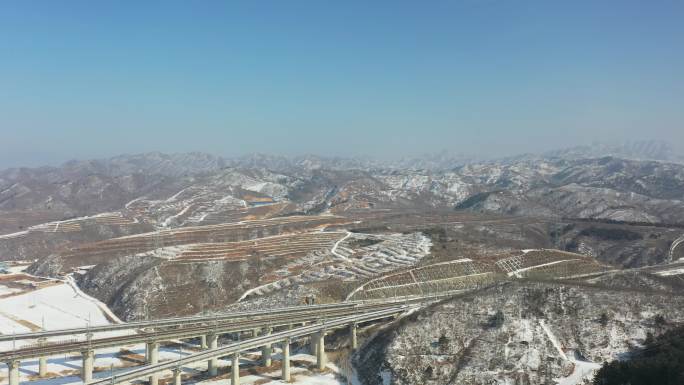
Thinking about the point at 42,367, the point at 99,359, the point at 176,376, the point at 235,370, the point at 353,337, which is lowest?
the point at 99,359

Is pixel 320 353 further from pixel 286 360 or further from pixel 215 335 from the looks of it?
pixel 215 335

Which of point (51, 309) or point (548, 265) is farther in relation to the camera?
point (548, 265)

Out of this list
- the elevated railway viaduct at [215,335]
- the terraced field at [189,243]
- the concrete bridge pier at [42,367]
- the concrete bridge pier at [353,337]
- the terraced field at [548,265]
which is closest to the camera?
the elevated railway viaduct at [215,335]

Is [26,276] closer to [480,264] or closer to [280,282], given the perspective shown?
[280,282]

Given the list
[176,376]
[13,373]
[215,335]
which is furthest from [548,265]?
[13,373]

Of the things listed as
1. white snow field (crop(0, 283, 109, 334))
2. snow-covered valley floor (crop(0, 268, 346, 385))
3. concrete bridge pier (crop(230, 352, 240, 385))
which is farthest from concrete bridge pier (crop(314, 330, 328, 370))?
white snow field (crop(0, 283, 109, 334))

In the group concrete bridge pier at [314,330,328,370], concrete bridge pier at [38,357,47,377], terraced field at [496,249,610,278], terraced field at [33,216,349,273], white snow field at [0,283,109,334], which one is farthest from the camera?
terraced field at [33,216,349,273]

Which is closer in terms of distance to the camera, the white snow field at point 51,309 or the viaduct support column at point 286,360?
the viaduct support column at point 286,360

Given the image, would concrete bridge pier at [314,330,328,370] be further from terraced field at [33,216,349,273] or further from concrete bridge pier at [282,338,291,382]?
terraced field at [33,216,349,273]

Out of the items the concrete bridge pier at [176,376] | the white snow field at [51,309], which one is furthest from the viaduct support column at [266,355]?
the white snow field at [51,309]

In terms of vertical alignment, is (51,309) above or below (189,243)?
below

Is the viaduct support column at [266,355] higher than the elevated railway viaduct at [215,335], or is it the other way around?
the elevated railway viaduct at [215,335]

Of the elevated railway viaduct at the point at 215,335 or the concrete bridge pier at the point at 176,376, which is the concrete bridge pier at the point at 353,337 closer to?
the elevated railway viaduct at the point at 215,335
